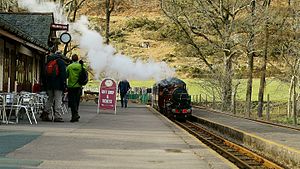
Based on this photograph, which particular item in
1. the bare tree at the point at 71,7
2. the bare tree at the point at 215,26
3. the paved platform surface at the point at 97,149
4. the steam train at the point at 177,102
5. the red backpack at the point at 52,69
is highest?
the bare tree at the point at 71,7

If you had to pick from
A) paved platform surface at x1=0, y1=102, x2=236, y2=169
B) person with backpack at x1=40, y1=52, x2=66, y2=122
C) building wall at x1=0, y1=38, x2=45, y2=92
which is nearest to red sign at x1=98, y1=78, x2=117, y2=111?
building wall at x1=0, y1=38, x2=45, y2=92

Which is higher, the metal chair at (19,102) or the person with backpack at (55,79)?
the person with backpack at (55,79)

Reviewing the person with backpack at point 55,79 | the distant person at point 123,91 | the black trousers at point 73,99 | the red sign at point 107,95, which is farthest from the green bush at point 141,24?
the person with backpack at point 55,79

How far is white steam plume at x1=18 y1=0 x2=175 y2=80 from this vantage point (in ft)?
150

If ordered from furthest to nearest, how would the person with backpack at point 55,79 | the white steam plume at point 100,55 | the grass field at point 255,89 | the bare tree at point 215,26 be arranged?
the grass field at point 255,89 < the white steam plume at point 100,55 < the bare tree at point 215,26 < the person with backpack at point 55,79

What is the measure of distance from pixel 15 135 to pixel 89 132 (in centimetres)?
241

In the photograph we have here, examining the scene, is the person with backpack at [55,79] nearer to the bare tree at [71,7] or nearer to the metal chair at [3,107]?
the metal chair at [3,107]

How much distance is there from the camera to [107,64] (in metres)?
47.3

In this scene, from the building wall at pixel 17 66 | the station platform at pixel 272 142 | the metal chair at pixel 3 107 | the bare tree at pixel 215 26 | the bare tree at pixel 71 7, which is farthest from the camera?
the bare tree at pixel 71 7

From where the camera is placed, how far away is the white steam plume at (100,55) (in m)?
45.6

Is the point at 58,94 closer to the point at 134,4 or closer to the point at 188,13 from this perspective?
the point at 188,13

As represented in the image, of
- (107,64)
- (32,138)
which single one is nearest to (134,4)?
(107,64)

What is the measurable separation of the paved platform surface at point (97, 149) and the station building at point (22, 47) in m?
4.69

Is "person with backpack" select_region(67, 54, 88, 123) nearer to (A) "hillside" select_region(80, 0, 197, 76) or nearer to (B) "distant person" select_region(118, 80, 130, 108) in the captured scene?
(B) "distant person" select_region(118, 80, 130, 108)
